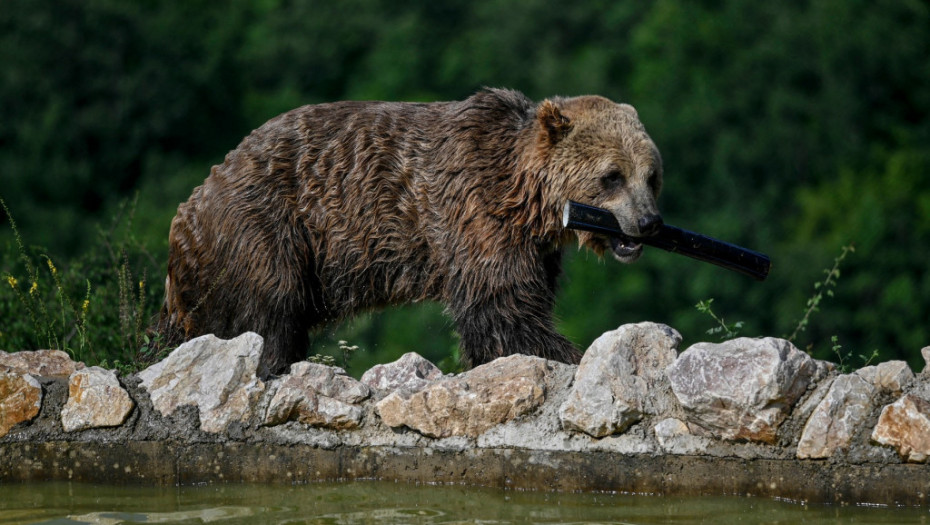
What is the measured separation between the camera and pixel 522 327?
6.42 meters

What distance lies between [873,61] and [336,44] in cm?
1455

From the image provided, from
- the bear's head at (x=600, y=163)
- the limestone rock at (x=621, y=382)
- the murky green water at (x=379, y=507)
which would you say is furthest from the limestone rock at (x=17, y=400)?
the bear's head at (x=600, y=163)

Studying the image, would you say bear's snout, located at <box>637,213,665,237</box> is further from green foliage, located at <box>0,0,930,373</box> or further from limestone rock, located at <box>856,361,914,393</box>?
green foliage, located at <box>0,0,930,373</box>

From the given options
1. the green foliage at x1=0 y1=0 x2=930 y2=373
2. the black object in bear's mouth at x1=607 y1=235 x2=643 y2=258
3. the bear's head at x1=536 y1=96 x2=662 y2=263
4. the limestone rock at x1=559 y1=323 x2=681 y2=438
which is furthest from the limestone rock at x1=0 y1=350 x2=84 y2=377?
the green foliage at x1=0 y1=0 x2=930 y2=373

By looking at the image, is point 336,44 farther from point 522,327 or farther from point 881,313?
point 522,327

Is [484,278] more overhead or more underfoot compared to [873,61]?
more underfoot

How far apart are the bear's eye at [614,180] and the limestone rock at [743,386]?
2055mm

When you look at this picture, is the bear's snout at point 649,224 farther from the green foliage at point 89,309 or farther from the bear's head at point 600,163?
the green foliage at point 89,309

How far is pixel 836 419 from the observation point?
456 centimetres

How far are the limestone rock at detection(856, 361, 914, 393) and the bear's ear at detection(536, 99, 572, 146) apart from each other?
242 cm

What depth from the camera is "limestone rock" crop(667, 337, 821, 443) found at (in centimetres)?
460

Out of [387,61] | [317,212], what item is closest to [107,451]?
[317,212]

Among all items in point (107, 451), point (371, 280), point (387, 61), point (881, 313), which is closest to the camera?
point (107, 451)

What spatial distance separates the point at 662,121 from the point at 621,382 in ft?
85.6
